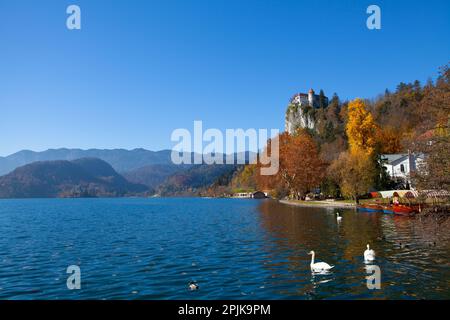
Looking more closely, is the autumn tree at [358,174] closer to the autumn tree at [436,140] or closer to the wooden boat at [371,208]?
the wooden boat at [371,208]

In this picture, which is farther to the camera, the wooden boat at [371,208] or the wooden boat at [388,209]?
the wooden boat at [371,208]

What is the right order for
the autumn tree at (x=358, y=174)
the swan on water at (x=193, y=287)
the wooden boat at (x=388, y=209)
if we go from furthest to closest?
the autumn tree at (x=358, y=174)
the wooden boat at (x=388, y=209)
the swan on water at (x=193, y=287)

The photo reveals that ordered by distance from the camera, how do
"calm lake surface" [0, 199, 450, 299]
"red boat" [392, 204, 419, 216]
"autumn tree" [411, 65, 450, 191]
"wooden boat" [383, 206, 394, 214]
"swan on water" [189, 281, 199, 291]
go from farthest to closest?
"wooden boat" [383, 206, 394, 214] < "red boat" [392, 204, 419, 216] < "autumn tree" [411, 65, 450, 191] < "swan on water" [189, 281, 199, 291] < "calm lake surface" [0, 199, 450, 299]

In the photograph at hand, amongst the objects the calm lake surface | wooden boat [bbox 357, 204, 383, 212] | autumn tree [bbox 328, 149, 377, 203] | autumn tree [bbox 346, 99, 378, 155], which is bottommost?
the calm lake surface

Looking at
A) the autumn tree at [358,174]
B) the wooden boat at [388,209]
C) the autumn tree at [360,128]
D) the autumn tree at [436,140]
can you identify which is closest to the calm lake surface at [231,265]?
the autumn tree at [436,140]

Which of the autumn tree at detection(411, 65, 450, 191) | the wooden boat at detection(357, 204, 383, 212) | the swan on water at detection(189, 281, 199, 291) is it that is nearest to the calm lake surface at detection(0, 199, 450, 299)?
the swan on water at detection(189, 281, 199, 291)

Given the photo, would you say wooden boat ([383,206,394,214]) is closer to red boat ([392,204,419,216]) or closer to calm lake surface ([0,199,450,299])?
red boat ([392,204,419,216])

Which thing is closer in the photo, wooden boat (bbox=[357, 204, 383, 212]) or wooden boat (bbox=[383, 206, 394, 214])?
wooden boat (bbox=[383, 206, 394, 214])

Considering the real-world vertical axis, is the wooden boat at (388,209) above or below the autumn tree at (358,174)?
below

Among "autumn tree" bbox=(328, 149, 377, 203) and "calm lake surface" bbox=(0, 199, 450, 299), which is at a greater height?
"autumn tree" bbox=(328, 149, 377, 203)

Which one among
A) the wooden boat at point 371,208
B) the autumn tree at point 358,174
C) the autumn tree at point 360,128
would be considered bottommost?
the wooden boat at point 371,208

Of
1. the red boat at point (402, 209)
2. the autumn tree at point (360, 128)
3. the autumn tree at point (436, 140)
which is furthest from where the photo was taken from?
the autumn tree at point (360, 128)
